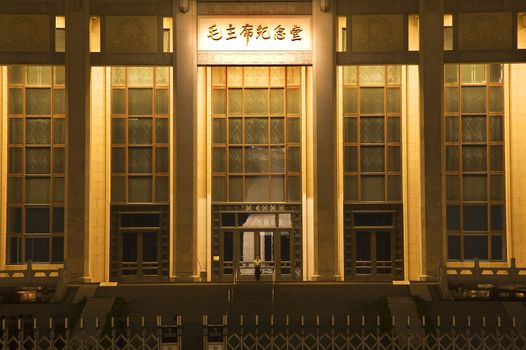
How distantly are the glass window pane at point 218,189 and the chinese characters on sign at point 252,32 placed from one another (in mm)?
6319

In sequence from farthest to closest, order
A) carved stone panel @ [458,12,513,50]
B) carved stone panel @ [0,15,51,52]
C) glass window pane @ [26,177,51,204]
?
glass window pane @ [26,177,51,204], carved stone panel @ [0,15,51,52], carved stone panel @ [458,12,513,50]

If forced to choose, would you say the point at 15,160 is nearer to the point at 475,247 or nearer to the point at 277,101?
the point at 277,101

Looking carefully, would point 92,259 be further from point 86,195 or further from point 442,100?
point 442,100

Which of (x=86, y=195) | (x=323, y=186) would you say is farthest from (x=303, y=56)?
(x=86, y=195)

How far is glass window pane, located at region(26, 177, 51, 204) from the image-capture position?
144 feet

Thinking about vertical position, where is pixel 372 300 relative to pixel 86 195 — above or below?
below

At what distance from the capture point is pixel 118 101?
4453 cm

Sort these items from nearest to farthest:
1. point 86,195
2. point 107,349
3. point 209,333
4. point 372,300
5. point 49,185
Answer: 1. point 209,333
2. point 107,349
3. point 372,300
4. point 86,195
5. point 49,185

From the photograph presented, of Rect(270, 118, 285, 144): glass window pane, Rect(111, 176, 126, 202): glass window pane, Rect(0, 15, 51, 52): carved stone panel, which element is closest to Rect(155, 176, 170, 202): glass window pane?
Rect(111, 176, 126, 202): glass window pane

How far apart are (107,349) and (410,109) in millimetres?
20017

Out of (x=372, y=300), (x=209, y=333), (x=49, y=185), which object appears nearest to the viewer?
(x=209, y=333)

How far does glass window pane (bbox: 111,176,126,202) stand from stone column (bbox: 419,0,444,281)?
1267cm

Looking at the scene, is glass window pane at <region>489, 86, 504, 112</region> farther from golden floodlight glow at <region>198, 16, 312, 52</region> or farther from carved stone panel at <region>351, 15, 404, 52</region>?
golden floodlight glow at <region>198, 16, 312, 52</region>

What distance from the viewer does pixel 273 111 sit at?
4494 cm
